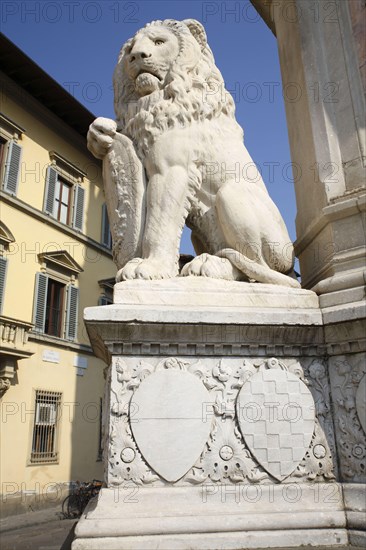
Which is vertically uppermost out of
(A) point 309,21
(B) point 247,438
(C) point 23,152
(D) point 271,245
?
(C) point 23,152

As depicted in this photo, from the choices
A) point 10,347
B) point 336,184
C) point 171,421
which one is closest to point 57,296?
point 10,347

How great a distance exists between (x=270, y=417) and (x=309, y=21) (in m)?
3.12

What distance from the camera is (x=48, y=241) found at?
55.8 ft

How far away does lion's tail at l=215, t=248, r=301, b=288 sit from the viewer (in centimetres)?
307

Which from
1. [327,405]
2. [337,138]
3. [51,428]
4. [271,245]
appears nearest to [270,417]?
[327,405]

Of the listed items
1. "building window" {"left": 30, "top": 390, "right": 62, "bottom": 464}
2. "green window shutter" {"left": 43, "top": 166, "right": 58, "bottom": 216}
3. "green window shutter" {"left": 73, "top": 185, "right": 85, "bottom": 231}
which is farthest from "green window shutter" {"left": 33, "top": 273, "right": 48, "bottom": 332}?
"green window shutter" {"left": 73, "top": 185, "right": 85, "bottom": 231}

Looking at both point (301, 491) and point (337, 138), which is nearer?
point (301, 491)

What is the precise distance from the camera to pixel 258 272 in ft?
10.1

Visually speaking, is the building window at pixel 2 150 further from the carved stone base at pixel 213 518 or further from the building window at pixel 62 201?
the carved stone base at pixel 213 518

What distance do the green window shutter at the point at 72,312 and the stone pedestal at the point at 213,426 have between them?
14.8 meters

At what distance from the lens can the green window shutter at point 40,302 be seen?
1552 centimetres

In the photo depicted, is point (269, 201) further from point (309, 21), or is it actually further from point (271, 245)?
point (309, 21)

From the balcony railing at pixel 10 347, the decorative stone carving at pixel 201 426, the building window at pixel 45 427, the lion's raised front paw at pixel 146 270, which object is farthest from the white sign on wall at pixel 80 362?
the decorative stone carving at pixel 201 426

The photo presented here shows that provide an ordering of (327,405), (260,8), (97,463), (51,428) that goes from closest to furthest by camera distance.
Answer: (327,405)
(260,8)
(51,428)
(97,463)
